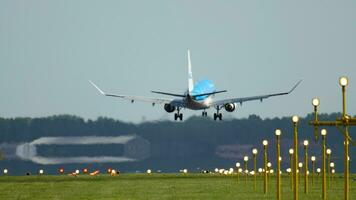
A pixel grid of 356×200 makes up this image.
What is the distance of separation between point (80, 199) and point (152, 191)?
15.9m

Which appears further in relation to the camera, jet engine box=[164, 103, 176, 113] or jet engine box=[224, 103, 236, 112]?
jet engine box=[224, 103, 236, 112]

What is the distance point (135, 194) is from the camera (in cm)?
9675

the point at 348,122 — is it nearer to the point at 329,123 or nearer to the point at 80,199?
the point at 329,123

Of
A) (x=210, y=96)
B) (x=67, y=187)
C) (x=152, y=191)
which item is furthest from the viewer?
(x=210, y=96)

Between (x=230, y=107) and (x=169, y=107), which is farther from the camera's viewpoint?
(x=230, y=107)

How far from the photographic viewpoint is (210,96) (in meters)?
162

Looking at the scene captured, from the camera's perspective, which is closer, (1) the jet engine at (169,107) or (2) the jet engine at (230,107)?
(1) the jet engine at (169,107)

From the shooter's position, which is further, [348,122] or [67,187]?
[67,187]

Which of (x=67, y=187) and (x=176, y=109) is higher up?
Answer: (x=176, y=109)

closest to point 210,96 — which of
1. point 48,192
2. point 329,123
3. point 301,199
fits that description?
point 48,192

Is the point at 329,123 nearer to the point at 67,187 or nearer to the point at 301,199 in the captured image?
the point at 301,199

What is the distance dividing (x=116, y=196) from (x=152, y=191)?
1078 cm

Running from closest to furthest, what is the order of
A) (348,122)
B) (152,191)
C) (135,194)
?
(348,122) → (135,194) → (152,191)

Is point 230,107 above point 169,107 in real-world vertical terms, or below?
above
